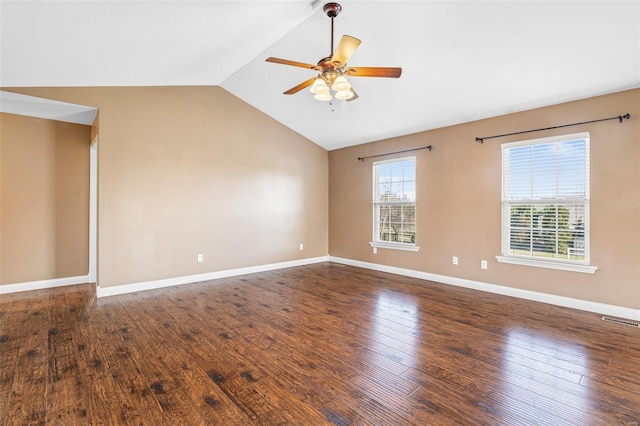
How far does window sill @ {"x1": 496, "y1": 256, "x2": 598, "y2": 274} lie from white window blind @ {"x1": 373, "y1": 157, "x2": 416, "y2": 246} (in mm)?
1493

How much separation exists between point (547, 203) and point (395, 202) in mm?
2338

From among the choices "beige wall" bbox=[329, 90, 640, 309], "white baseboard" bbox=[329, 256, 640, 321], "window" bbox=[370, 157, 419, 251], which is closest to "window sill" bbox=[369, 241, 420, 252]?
"window" bbox=[370, 157, 419, 251]

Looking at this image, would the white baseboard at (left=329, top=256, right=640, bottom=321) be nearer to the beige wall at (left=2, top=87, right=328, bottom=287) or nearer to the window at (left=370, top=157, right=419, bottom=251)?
the window at (left=370, top=157, right=419, bottom=251)

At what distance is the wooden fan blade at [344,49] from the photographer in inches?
91.6

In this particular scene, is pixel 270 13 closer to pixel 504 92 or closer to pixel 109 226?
pixel 504 92

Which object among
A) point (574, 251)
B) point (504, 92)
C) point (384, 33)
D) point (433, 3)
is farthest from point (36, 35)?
point (574, 251)

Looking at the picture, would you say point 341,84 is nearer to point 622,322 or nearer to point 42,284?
point 622,322

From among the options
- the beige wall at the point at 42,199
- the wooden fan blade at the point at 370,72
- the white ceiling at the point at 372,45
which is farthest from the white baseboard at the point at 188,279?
the wooden fan blade at the point at 370,72

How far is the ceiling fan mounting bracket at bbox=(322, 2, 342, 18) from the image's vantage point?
9.37ft

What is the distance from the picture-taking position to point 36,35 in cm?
263

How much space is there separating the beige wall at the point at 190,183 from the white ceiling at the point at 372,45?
447 mm

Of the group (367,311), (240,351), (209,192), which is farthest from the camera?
(209,192)

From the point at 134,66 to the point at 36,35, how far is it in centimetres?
108

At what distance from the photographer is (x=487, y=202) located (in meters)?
4.45
